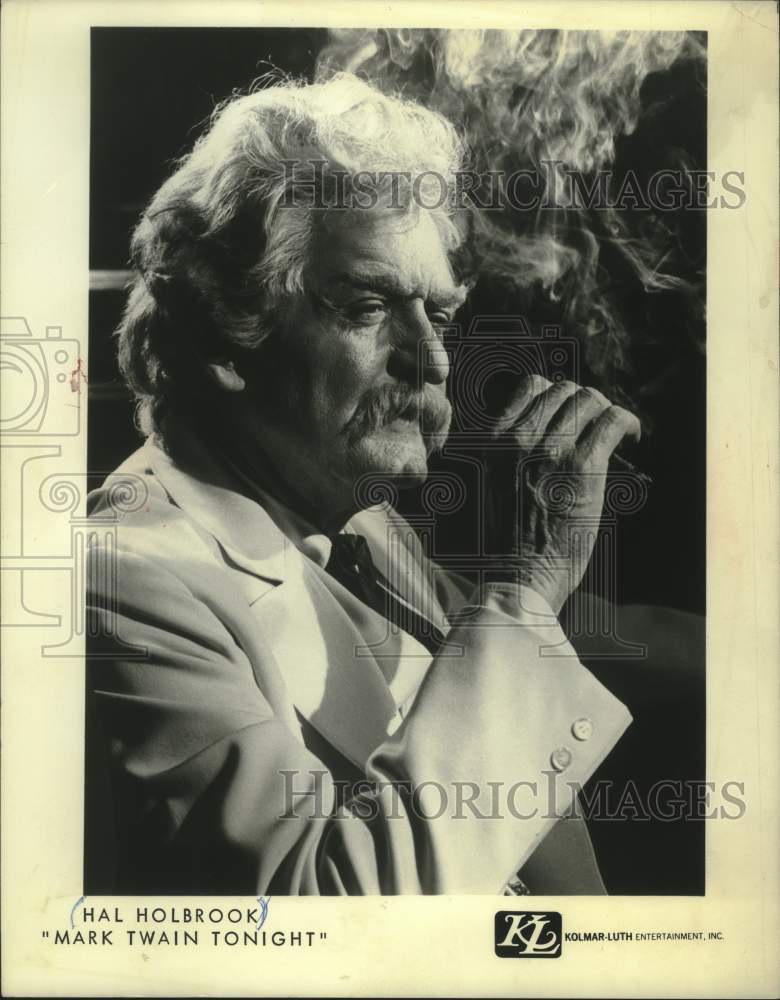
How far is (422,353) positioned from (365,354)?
13 centimetres

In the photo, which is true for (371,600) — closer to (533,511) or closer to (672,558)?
(533,511)

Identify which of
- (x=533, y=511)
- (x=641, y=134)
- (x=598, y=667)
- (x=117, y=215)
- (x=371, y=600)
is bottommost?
(x=598, y=667)

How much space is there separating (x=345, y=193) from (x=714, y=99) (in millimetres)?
878

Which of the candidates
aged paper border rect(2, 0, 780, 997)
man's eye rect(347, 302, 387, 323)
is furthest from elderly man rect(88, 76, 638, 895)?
aged paper border rect(2, 0, 780, 997)

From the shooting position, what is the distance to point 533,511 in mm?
2262

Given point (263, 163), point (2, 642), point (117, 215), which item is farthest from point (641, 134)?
point (2, 642)

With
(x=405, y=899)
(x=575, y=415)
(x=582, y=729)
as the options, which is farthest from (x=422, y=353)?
(x=405, y=899)

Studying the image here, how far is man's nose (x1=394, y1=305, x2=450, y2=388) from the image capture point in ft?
7.36

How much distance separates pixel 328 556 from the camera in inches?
89.0

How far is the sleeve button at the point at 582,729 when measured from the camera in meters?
2.24

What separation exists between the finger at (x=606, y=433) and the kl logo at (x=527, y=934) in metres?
1.02

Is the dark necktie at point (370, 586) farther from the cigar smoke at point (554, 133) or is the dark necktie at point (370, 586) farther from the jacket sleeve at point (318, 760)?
the cigar smoke at point (554, 133)

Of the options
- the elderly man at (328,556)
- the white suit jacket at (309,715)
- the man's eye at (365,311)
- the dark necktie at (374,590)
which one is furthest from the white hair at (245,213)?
the dark necktie at (374,590)

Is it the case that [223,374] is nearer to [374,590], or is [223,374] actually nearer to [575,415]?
[374,590]
